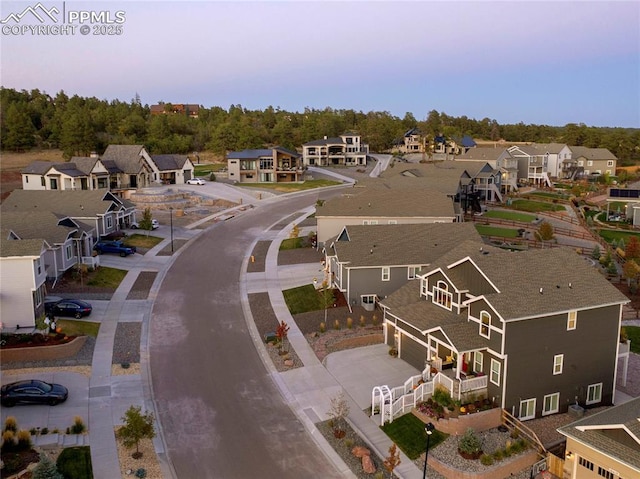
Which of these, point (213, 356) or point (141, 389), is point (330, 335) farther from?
point (141, 389)

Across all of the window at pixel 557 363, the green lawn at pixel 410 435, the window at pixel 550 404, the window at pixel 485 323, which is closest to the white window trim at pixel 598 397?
the window at pixel 550 404

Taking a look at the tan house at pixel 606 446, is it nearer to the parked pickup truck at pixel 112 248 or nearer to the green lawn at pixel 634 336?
the green lawn at pixel 634 336

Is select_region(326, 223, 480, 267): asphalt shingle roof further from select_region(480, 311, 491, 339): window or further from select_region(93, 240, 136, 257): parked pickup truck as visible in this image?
select_region(93, 240, 136, 257): parked pickup truck

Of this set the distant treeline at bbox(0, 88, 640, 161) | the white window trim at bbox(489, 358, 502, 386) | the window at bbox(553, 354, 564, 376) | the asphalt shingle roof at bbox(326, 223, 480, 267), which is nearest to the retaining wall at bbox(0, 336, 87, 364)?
the asphalt shingle roof at bbox(326, 223, 480, 267)

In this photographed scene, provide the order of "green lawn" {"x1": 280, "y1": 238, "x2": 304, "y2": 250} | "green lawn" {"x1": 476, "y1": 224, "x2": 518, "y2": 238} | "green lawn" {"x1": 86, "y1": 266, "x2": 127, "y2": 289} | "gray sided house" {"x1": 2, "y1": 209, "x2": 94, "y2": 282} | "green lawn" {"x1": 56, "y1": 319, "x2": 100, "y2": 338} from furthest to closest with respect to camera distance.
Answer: "green lawn" {"x1": 476, "y1": 224, "x2": 518, "y2": 238} < "green lawn" {"x1": 280, "y1": 238, "x2": 304, "y2": 250} < "green lawn" {"x1": 86, "y1": 266, "x2": 127, "y2": 289} < "gray sided house" {"x1": 2, "y1": 209, "x2": 94, "y2": 282} < "green lawn" {"x1": 56, "y1": 319, "x2": 100, "y2": 338}

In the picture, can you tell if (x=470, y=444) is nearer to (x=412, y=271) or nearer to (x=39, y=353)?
(x=412, y=271)

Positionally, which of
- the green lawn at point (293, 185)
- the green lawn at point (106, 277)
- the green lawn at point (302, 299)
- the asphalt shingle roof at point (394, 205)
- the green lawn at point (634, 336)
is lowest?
the green lawn at point (634, 336)

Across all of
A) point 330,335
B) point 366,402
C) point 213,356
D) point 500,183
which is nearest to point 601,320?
point 366,402
